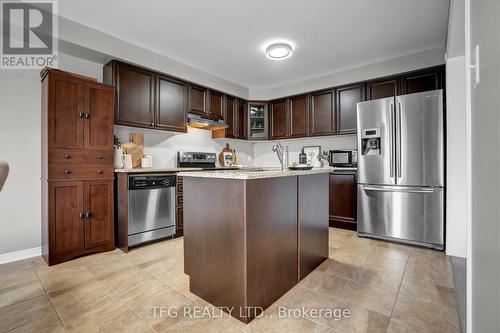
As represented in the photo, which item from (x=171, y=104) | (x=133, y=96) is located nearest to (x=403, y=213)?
(x=171, y=104)

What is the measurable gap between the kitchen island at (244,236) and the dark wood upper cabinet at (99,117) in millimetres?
1620

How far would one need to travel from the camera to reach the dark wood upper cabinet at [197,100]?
3.91 meters

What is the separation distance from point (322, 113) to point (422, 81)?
1486mm

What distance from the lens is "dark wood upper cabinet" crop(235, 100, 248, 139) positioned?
4.80 m

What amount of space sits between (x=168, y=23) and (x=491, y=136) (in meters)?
3.08

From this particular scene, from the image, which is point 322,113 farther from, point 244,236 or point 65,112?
point 65,112

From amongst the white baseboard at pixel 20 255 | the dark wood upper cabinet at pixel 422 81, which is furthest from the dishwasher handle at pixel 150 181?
the dark wood upper cabinet at pixel 422 81

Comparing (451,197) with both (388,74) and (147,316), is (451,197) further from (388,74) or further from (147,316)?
(147,316)

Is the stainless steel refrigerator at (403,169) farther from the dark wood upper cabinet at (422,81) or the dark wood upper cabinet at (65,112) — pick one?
the dark wood upper cabinet at (65,112)

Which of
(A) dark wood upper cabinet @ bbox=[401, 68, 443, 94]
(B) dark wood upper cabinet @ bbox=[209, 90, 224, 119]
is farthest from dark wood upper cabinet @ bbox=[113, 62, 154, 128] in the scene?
(A) dark wood upper cabinet @ bbox=[401, 68, 443, 94]

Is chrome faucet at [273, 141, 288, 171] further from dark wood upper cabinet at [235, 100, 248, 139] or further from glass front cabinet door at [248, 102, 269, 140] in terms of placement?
glass front cabinet door at [248, 102, 269, 140]

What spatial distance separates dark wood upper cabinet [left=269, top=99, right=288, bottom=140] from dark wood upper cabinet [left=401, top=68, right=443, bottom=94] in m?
2.03

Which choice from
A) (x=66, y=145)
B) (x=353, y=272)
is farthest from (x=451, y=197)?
(x=66, y=145)

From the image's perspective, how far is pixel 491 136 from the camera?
0.70 metres
